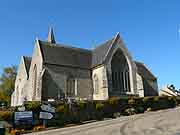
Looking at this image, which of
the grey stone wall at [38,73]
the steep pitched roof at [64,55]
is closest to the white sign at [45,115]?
the grey stone wall at [38,73]

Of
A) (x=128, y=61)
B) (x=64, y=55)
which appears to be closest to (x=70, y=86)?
(x=64, y=55)

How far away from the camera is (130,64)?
120 ft

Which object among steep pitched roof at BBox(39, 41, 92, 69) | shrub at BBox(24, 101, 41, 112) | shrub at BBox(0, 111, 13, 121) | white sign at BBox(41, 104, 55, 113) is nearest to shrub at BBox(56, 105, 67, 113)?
white sign at BBox(41, 104, 55, 113)

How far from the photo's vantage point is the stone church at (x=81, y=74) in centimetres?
3294

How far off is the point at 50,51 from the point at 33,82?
18.0 feet

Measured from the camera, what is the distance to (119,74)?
3572 centimetres

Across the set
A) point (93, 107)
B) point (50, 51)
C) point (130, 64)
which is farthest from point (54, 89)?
point (130, 64)

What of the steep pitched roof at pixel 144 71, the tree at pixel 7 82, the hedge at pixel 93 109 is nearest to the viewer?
the hedge at pixel 93 109

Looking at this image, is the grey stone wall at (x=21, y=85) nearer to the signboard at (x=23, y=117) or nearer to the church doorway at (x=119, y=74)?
the church doorway at (x=119, y=74)

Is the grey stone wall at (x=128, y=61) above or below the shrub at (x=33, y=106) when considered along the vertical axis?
above

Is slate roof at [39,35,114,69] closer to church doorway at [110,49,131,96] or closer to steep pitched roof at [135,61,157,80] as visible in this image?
church doorway at [110,49,131,96]

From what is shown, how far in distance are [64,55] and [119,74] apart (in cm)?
927

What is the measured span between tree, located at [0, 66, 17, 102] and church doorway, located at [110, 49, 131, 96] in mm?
32727

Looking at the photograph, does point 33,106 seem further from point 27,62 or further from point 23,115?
point 27,62
